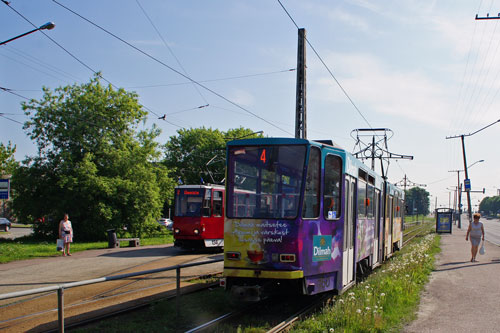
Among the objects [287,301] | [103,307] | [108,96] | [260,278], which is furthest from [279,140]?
[108,96]

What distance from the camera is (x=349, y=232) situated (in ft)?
32.0

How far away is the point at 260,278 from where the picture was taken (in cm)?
818

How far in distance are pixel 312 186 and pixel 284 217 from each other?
78cm

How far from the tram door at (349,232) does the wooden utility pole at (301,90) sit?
562cm

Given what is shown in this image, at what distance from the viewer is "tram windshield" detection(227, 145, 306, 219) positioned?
820 centimetres

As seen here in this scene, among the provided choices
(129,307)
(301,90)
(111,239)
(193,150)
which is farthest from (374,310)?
(193,150)

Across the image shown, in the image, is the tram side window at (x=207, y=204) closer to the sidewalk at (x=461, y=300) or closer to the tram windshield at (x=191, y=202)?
the tram windshield at (x=191, y=202)

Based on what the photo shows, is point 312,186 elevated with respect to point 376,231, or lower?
elevated

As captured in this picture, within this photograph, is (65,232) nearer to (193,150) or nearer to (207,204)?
(207,204)

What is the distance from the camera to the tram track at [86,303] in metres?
7.84

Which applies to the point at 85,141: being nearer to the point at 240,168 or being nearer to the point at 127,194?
the point at 127,194

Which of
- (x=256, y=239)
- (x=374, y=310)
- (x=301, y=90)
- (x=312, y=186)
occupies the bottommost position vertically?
(x=374, y=310)

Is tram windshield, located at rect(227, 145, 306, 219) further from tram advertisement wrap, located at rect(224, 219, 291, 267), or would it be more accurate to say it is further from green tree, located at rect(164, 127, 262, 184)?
green tree, located at rect(164, 127, 262, 184)

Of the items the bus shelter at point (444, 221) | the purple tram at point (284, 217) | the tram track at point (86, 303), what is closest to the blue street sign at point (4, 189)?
the tram track at point (86, 303)
